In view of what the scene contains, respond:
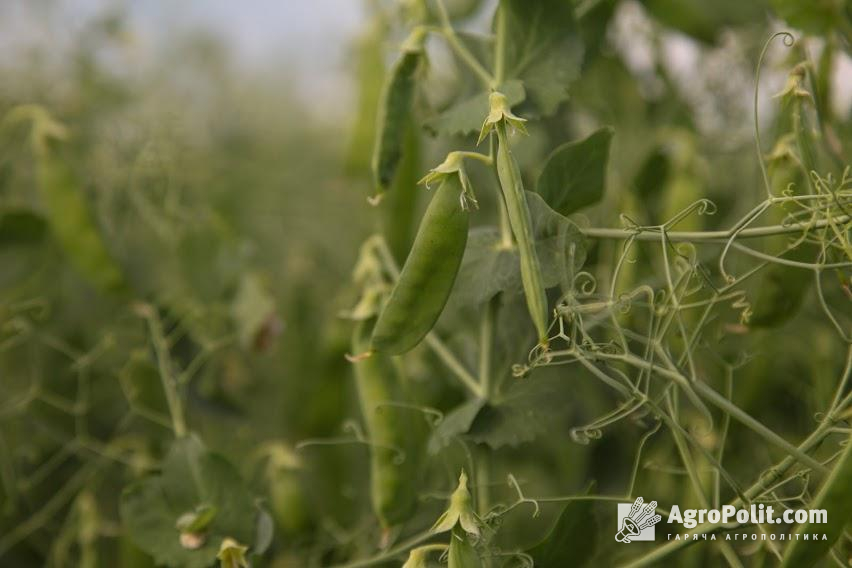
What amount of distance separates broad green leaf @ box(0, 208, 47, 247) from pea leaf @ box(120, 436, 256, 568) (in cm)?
28

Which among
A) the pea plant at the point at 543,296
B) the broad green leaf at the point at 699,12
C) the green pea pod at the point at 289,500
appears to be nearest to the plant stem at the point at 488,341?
the pea plant at the point at 543,296

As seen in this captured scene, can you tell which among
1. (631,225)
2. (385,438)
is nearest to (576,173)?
(631,225)

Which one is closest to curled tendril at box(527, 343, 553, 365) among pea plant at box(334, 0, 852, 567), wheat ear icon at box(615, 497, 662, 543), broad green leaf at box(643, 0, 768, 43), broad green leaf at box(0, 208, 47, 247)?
pea plant at box(334, 0, 852, 567)

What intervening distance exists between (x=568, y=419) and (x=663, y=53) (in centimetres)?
37

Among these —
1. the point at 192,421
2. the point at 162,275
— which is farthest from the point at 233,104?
the point at 192,421

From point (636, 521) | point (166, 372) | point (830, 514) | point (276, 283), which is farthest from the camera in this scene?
point (276, 283)

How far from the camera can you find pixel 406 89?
20.9 inches

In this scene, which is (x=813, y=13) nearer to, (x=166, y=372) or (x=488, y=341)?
(x=488, y=341)

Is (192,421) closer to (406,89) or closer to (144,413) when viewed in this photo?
(144,413)

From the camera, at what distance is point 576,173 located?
51 cm

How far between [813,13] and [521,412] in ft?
1.03

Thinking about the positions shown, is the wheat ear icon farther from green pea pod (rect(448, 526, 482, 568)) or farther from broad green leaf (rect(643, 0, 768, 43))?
broad green leaf (rect(643, 0, 768, 43))

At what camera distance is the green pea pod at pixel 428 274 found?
17.6 inches

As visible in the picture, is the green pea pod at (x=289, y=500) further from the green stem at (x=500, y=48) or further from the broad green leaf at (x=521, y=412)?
the green stem at (x=500, y=48)
